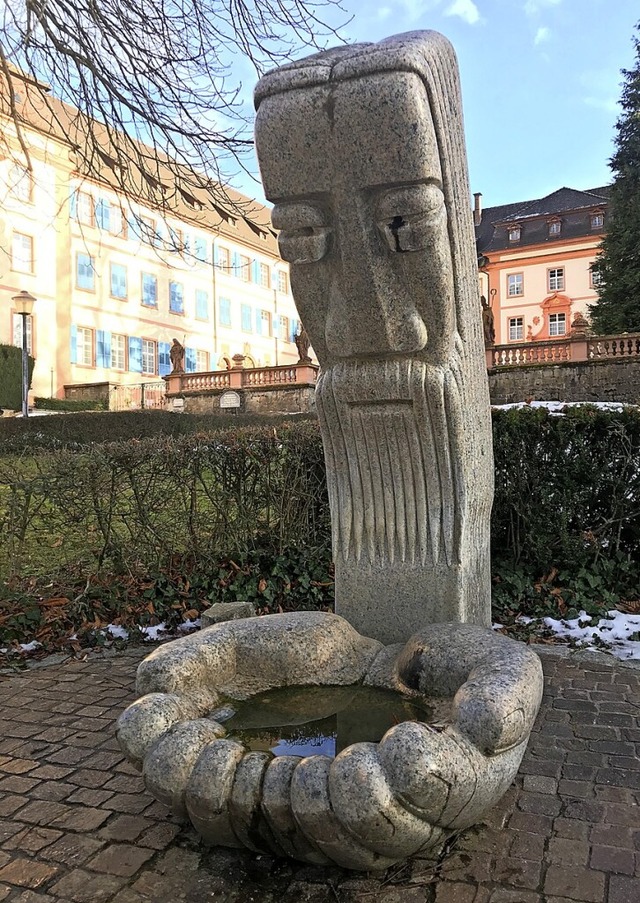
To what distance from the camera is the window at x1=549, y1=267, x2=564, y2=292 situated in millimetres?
42247

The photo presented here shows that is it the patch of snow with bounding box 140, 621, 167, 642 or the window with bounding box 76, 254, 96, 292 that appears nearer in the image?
the patch of snow with bounding box 140, 621, 167, 642

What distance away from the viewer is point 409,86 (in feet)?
8.04

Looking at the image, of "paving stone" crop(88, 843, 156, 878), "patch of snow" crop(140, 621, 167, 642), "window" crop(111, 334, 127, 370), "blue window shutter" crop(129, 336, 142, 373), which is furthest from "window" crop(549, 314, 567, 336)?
"paving stone" crop(88, 843, 156, 878)

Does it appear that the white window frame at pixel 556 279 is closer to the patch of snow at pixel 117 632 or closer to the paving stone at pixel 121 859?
the patch of snow at pixel 117 632

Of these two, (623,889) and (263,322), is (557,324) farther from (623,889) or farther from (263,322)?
(623,889)

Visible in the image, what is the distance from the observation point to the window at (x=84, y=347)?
98.5ft

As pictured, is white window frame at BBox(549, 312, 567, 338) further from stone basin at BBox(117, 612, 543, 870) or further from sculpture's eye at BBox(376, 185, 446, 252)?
stone basin at BBox(117, 612, 543, 870)

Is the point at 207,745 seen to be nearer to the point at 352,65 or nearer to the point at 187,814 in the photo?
the point at 187,814

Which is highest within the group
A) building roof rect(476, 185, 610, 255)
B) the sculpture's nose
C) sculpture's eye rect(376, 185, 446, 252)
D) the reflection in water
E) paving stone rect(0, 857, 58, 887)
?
building roof rect(476, 185, 610, 255)

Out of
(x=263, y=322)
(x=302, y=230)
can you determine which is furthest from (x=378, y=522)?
(x=263, y=322)

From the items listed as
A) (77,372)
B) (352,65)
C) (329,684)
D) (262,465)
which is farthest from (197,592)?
(77,372)

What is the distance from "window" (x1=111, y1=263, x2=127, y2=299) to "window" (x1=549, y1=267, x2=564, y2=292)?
25707 mm

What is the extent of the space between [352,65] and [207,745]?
7.83 ft

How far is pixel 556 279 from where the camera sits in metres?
42.5
